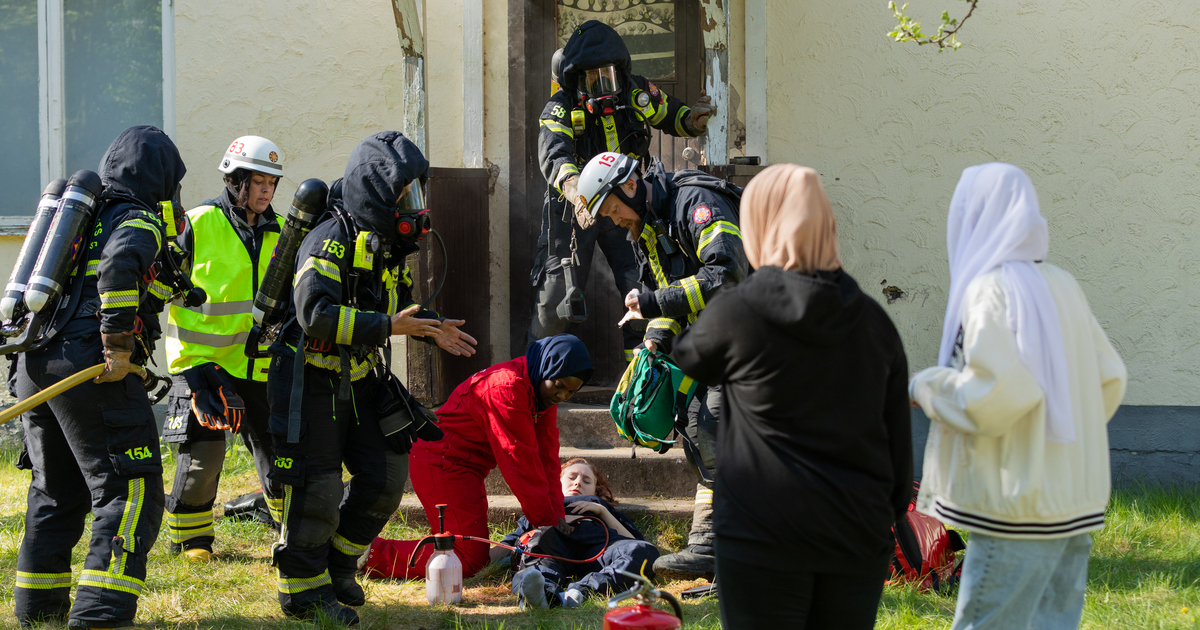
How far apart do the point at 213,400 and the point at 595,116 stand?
2.62 m

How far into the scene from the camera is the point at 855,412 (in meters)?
2.08

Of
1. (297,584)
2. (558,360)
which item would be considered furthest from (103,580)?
(558,360)

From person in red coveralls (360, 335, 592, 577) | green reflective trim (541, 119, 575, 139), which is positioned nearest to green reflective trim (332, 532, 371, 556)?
person in red coveralls (360, 335, 592, 577)

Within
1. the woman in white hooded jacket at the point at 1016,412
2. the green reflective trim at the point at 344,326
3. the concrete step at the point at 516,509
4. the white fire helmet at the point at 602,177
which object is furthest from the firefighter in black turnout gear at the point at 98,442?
the woman in white hooded jacket at the point at 1016,412

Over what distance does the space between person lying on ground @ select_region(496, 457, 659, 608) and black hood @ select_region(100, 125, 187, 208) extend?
2.20 metres

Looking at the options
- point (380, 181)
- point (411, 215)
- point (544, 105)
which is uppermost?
point (544, 105)

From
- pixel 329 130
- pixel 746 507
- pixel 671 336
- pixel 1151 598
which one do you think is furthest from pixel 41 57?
pixel 1151 598

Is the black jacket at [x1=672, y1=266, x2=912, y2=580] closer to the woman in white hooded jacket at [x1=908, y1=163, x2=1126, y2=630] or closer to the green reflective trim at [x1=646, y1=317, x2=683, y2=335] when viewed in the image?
the woman in white hooded jacket at [x1=908, y1=163, x2=1126, y2=630]

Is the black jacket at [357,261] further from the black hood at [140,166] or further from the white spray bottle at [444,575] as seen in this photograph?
the white spray bottle at [444,575]

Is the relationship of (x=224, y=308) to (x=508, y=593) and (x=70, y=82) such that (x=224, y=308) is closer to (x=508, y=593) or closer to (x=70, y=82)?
(x=508, y=593)

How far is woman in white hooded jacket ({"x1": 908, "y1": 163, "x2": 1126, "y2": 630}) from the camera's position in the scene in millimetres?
2260

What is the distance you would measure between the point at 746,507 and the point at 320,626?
210 centimetres

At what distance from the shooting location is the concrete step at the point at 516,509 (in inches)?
194

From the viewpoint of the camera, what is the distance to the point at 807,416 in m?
2.08
